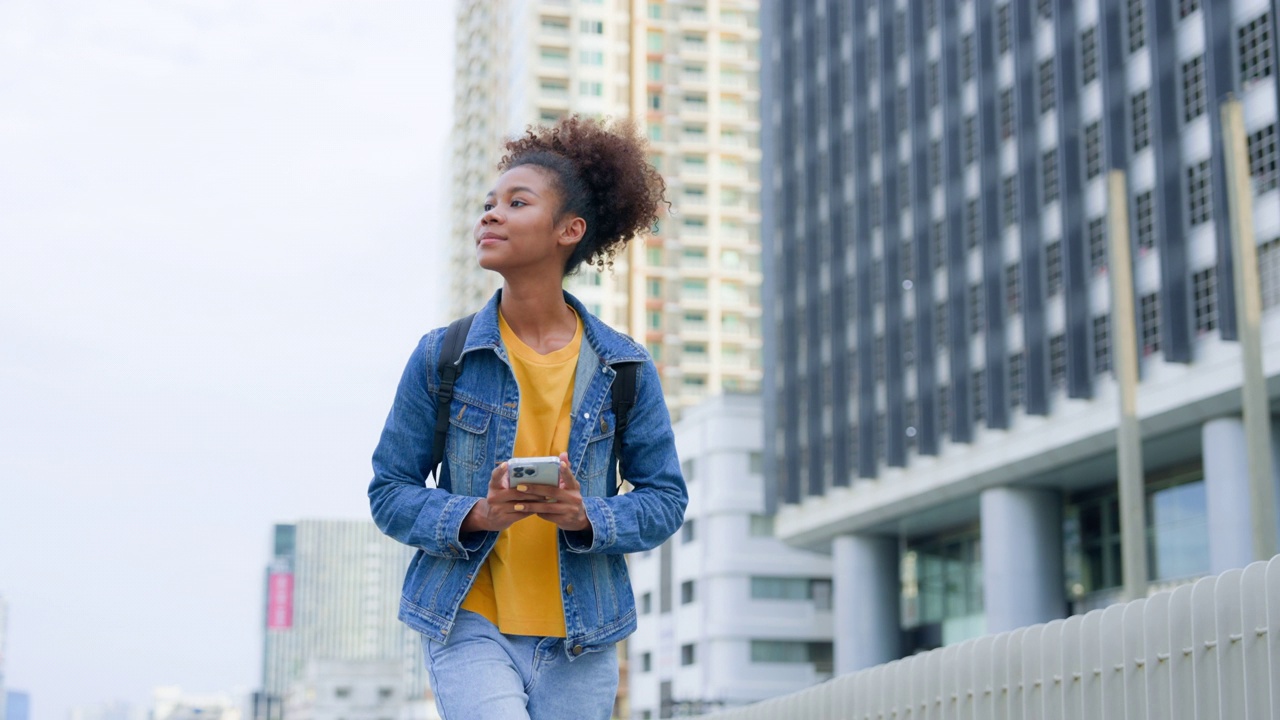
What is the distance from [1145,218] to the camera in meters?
39.6

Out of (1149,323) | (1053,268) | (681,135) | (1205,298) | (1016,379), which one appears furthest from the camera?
(681,135)

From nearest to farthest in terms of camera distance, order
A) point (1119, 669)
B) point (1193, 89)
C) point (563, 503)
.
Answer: point (563, 503) → point (1119, 669) → point (1193, 89)

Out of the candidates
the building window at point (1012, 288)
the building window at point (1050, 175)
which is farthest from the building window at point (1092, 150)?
the building window at point (1012, 288)

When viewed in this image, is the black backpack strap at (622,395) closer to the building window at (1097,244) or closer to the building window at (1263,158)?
the building window at (1263,158)

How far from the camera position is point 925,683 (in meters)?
8.47

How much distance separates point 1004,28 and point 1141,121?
7.83 m

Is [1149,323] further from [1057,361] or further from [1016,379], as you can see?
[1016,379]

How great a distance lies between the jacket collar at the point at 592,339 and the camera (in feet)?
13.4

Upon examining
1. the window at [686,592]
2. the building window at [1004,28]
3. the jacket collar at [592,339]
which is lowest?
the jacket collar at [592,339]

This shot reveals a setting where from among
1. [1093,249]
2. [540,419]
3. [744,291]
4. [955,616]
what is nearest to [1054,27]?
[1093,249]

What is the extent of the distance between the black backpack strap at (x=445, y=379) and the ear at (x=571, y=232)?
35 centimetres

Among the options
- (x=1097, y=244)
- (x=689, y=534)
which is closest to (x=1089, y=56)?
(x=1097, y=244)

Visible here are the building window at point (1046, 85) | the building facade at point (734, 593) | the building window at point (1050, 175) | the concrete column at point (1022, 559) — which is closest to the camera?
the building window at point (1050, 175)

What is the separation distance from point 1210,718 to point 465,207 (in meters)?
118
